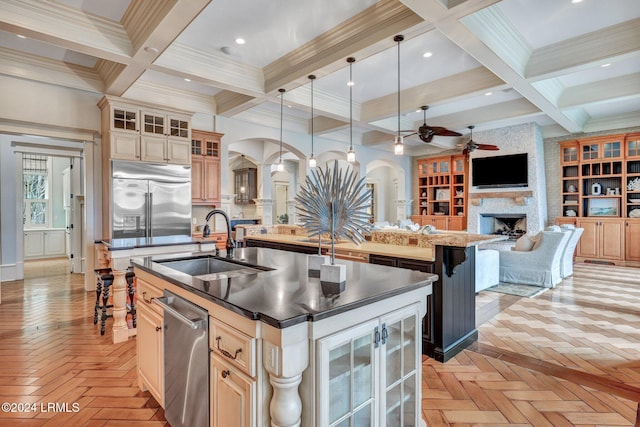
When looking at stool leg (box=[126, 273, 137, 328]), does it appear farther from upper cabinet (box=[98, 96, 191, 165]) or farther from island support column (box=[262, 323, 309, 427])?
island support column (box=[262, 323, 309, 427])

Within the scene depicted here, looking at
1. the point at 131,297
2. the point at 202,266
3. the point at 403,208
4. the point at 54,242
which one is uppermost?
the point at 403,208

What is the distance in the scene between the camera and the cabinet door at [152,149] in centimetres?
489

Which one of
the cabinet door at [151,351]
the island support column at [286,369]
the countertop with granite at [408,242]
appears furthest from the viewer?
the countertop with granite at [408,242]

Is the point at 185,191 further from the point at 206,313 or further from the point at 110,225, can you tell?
the point at 206,313

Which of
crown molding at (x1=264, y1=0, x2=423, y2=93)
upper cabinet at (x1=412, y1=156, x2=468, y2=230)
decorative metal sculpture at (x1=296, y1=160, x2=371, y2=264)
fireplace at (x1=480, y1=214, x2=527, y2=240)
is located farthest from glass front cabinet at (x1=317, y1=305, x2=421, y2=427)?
upper cabinet at (x1=412, y1=156, x2=468, y2=230)

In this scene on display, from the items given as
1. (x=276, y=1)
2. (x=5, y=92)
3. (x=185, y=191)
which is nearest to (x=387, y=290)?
(x=276, y=1)

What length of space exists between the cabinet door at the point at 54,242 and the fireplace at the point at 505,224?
1053 centimetres

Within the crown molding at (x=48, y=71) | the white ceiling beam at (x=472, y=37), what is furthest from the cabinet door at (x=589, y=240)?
the crown molding at (x=48, y=71)

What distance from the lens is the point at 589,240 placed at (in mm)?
7512

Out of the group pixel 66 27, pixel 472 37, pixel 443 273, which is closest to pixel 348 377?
pixel 443 273

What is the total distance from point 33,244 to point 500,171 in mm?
11264

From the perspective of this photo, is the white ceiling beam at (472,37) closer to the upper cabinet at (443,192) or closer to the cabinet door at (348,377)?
the cabinet door at (348,377)

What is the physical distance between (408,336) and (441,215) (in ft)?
29.7

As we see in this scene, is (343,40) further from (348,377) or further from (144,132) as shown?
(348,377)
